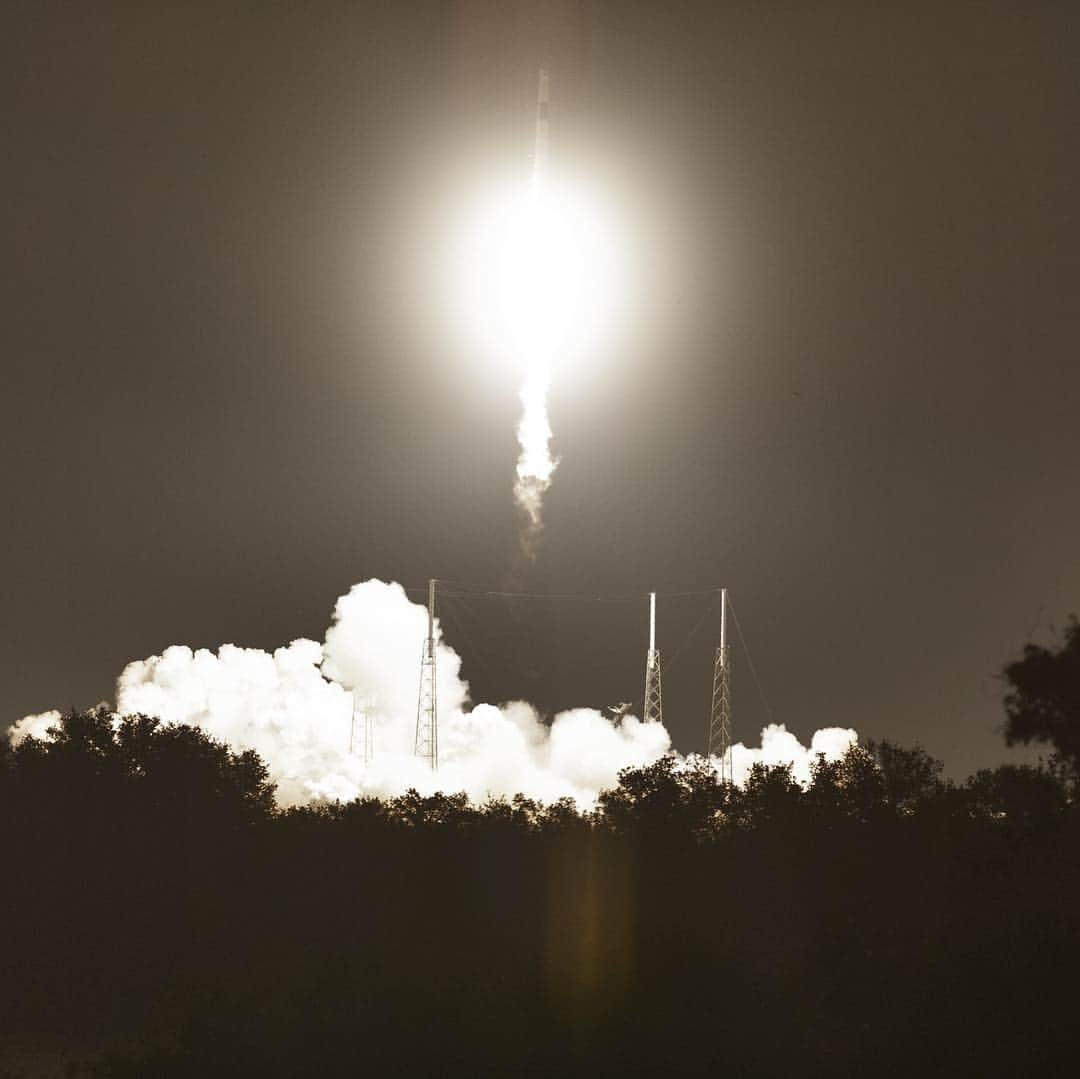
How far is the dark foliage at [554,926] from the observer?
119 ft

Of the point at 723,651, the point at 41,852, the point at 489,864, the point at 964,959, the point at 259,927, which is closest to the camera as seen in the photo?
the point at 964,959

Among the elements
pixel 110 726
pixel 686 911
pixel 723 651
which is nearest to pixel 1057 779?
pixel 686 911

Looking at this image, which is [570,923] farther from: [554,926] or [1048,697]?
[1048,697]

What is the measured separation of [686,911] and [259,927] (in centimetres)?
1371

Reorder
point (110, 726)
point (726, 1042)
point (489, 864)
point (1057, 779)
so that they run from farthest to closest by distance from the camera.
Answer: point (110, 726), point (489, 864), point (1057, 779), point (726, 1042)

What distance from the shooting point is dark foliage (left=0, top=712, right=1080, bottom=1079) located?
1425 inches

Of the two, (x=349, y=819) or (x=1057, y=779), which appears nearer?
(x=1057, y=779)

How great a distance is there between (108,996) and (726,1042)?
21.1m

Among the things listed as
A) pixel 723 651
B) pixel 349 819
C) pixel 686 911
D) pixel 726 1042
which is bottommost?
pixel 726 1042

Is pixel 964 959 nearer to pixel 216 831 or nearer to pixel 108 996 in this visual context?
pixel 108 996

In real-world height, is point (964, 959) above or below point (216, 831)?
below

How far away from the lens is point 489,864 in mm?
55000

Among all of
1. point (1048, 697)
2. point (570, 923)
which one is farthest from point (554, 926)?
point (1048, 697)

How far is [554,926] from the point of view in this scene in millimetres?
48031
